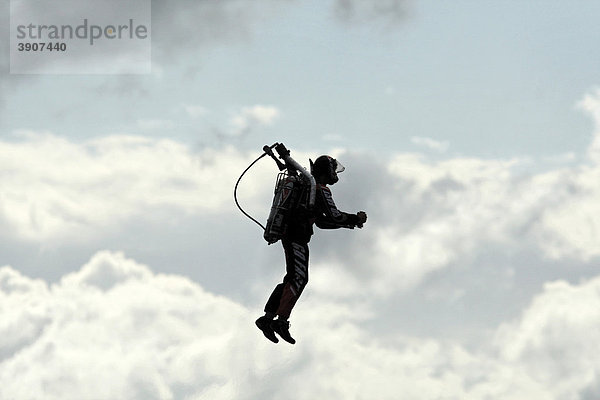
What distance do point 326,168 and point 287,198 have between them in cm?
122

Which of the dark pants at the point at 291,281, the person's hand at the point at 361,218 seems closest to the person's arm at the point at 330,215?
the person's hand at the point at 361,218

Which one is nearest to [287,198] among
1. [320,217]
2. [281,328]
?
[320,217]

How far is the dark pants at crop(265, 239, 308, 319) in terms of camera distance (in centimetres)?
1595

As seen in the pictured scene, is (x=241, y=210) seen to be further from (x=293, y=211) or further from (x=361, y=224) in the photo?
(x=361, y=224)

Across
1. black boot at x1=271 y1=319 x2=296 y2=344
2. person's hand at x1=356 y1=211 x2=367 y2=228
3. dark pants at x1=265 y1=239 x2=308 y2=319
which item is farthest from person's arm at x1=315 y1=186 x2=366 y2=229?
black boot at x1=271 y1=319 x2=296 y2=344

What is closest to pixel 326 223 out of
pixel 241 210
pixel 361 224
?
pixel 361 224

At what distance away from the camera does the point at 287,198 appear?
1584 centimetres

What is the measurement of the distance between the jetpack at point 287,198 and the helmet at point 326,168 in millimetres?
593

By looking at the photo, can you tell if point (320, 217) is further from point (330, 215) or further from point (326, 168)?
point (326, 168)

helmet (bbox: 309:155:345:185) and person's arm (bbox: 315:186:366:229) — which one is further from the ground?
helmet (bbox: 309:155:345:185)

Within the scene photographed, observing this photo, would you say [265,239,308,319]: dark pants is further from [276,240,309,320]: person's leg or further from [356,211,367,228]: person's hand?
[356,211,367,228]: person's hand

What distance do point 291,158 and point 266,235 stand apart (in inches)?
66.1

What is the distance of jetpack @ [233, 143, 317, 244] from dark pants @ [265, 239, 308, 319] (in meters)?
0.44

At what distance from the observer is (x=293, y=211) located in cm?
1602
